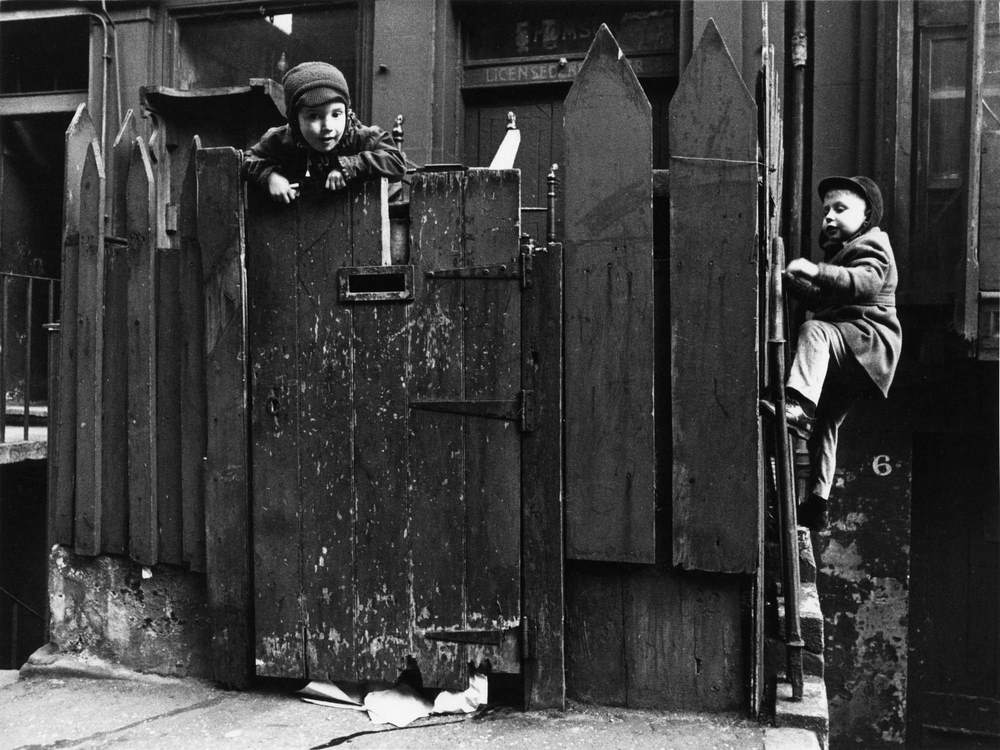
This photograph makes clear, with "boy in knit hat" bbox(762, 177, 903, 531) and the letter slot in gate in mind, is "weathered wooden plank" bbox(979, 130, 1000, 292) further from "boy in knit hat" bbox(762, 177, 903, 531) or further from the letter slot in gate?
the letter slot in gate

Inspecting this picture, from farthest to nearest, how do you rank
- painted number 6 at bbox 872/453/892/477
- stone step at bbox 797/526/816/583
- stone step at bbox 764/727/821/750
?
painted number 6 at bbox 872/453/892/477, stone step at bbox 797/526/816/583, stone step at bbox 764/727/821/750

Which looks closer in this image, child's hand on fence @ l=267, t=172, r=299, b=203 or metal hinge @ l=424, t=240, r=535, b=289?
metal hinge @ l=424, t=240, r=535, b=289

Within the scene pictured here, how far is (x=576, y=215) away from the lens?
3.28 metres

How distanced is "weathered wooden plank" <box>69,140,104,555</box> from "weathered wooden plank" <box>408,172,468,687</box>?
4.93 feet

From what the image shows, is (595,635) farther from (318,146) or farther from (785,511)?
(318,146)

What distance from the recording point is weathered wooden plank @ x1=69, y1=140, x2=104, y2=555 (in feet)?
12.5

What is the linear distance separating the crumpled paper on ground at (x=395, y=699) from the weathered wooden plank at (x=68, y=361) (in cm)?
143

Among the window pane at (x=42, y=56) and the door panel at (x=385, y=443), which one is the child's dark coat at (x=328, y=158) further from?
the window pane at (x=42, y=56)

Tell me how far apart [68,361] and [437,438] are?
1811mm

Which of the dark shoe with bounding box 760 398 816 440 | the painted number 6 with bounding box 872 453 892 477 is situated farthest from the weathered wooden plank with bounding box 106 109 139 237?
the painted number 6 with bounding box 872 453 892 477

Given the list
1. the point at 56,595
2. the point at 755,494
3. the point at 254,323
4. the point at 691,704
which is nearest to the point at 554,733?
the point at 691,704

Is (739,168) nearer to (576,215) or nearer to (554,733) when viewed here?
(576,215)

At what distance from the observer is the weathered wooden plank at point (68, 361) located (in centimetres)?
385

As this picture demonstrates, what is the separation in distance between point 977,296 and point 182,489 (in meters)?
4.71
